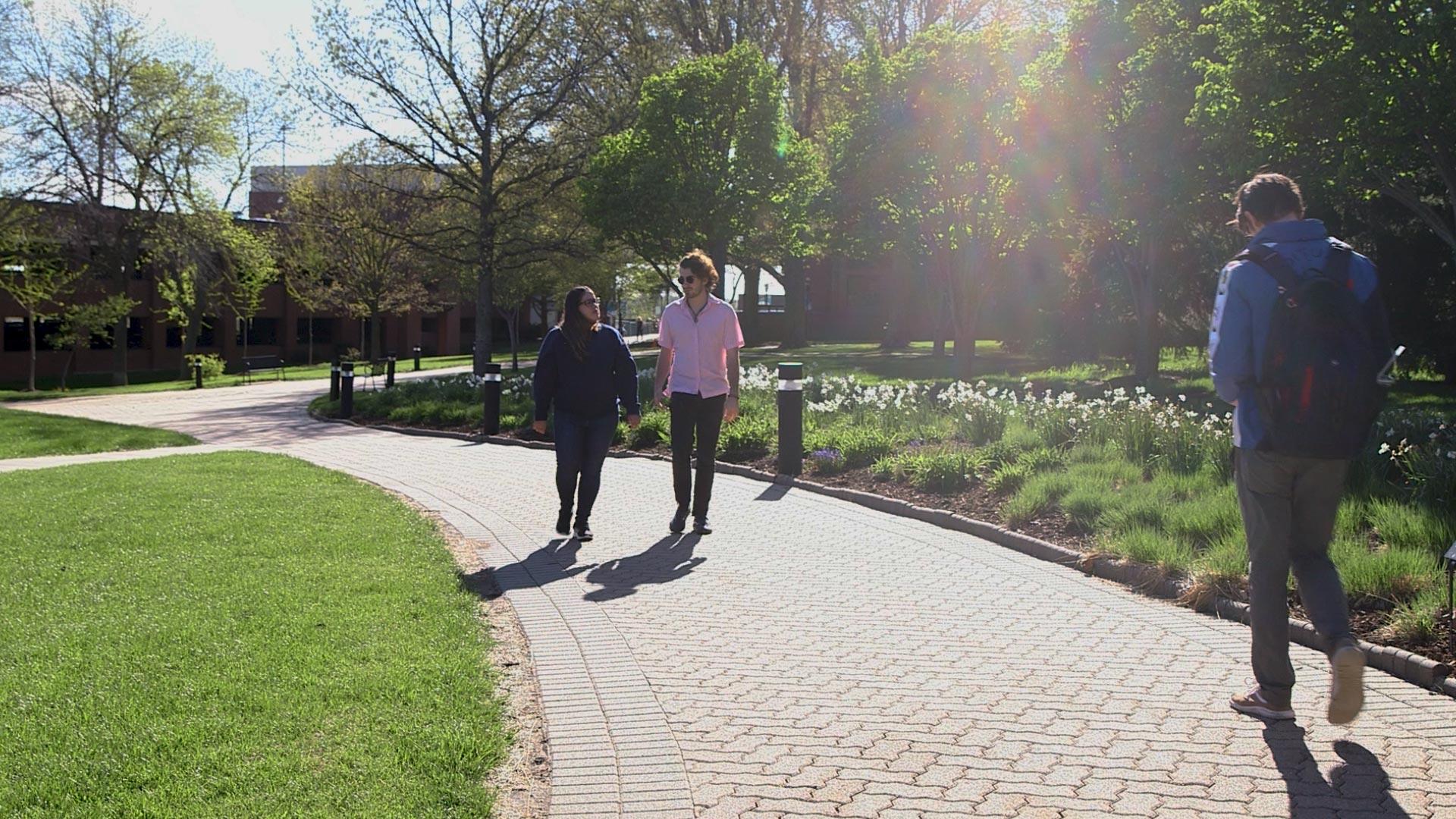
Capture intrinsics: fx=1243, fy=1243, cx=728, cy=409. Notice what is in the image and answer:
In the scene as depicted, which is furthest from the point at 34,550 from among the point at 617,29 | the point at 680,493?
the point at 617,29

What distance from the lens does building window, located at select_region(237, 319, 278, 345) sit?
63.7m

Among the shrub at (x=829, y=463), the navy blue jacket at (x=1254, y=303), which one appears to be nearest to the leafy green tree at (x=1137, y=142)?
the shrub at (x=829, y=463)

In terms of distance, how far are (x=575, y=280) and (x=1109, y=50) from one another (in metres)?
21.5

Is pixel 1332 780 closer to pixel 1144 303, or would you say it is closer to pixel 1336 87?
pixel 1336 87

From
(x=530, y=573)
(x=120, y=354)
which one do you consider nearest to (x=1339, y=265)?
(x=530, y=573)

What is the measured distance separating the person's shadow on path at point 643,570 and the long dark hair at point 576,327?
5.04ft

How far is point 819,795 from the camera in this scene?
4137mm

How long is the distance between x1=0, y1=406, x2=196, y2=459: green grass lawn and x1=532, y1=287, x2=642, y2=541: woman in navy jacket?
11.6 metres

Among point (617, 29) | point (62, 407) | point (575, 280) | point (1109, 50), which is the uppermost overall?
point (617, 29)

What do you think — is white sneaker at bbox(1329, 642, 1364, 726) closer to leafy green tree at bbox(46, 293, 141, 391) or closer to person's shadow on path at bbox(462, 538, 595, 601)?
person's shadow on path at bbox(462, 538, 595, 601)

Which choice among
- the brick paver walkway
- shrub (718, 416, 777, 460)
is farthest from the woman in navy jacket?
shrub (718, 416, 777, 460)

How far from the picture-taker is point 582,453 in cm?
925

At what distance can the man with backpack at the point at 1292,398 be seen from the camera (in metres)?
4.59

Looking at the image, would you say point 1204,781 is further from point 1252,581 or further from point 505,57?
point 505,57
